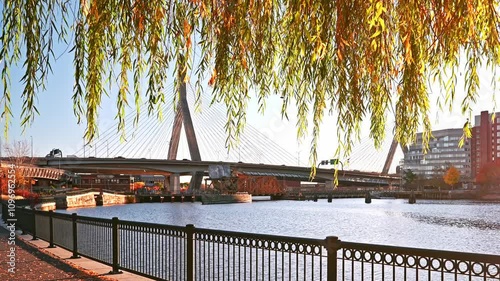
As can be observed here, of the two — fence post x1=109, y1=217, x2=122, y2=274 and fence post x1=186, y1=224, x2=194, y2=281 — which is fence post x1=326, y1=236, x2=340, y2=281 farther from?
fence post x1=109, y1=217, x2=122, y2=274

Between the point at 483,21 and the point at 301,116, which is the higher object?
the point at 483,21

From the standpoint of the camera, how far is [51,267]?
13781 mm

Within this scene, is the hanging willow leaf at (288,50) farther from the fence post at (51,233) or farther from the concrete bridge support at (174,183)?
the concrete bridge support at (174,183)

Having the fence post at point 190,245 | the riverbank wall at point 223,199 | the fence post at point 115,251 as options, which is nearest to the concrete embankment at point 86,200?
the riverbank wall at point 223,199

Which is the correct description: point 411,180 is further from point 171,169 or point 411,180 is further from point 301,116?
point 301,116

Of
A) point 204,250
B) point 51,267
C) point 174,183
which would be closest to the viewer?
point 204,250

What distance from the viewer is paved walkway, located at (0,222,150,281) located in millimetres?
12172

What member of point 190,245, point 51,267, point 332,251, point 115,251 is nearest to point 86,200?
point 51,267

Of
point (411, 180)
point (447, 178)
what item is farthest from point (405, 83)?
point (411, 180)

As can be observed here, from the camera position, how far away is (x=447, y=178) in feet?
589

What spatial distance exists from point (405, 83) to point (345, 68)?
2.28 ft

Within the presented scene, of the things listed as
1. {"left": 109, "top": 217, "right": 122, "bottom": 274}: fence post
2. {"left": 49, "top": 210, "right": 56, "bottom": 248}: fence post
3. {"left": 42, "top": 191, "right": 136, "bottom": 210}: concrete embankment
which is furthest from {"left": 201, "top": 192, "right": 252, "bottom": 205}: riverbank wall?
{"left": 109, "top": 217, "right": 122, "bottom": 274}: fence post

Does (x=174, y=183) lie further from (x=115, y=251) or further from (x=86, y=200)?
(x=115, y=251)

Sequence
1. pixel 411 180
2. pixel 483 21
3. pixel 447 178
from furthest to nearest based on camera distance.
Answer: pixel 411 180 → pixel 447 178 → pixel 483 21
